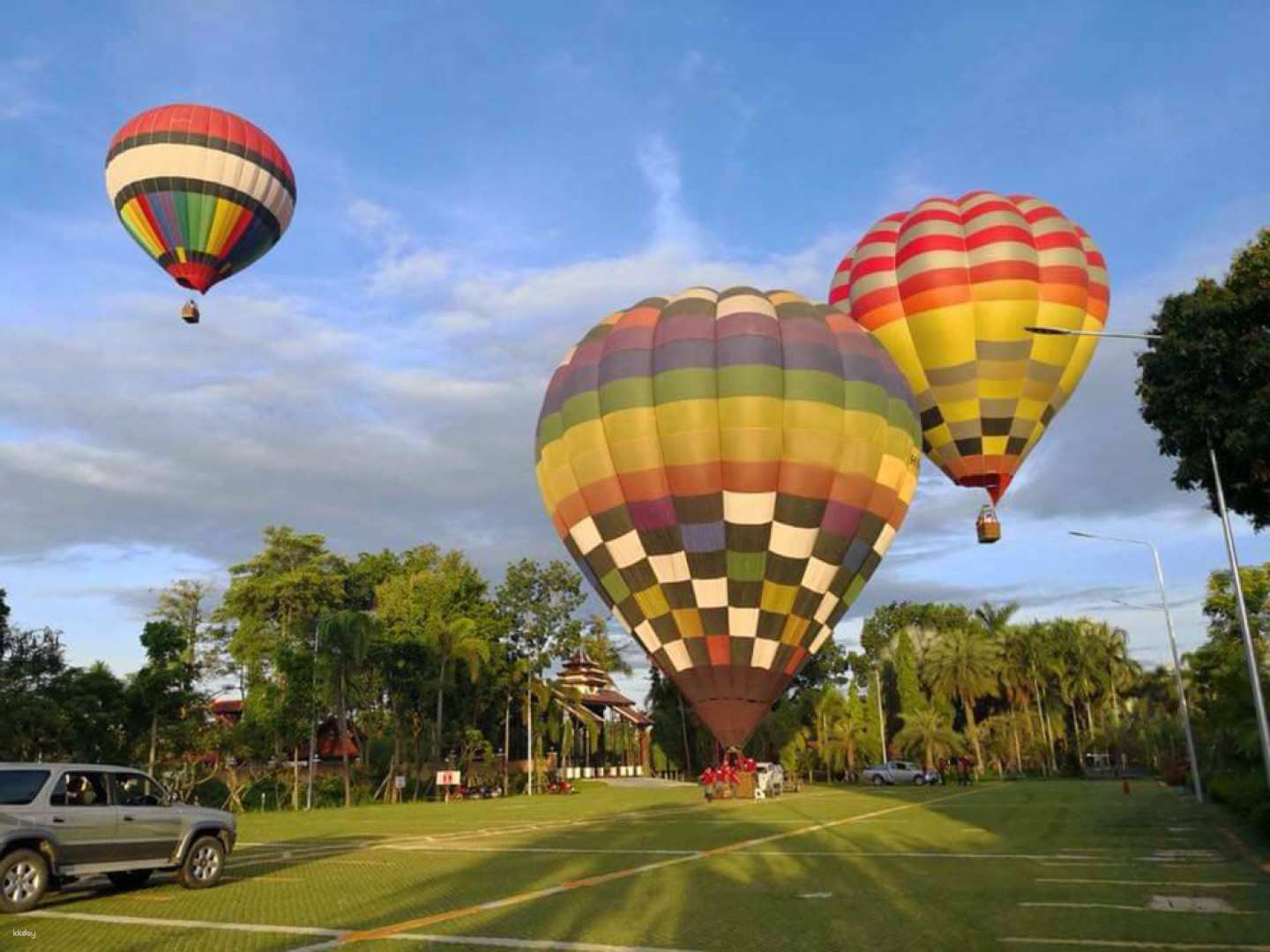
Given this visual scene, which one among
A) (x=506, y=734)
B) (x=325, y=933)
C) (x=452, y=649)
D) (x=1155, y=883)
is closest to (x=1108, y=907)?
(x=1155, y=883)

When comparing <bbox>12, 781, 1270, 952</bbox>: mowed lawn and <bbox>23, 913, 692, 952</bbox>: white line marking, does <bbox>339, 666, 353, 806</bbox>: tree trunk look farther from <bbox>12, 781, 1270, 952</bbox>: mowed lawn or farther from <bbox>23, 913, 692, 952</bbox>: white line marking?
<bbox>23, 913, 692, 952</bbox>: white line marking

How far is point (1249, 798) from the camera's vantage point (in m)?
22.2

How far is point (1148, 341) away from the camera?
2119 centimetres

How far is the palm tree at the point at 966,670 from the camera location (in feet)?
236

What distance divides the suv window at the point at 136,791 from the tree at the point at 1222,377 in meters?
19.8

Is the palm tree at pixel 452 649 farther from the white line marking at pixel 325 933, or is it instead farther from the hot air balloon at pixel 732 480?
the white line marking at pixel 325 933

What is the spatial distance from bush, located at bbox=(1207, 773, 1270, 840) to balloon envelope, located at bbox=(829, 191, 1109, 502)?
12.7 m

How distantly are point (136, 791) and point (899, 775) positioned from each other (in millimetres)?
50385

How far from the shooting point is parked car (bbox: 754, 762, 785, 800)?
38.5 meters

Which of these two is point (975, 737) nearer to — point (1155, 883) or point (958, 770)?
point (958, 770)

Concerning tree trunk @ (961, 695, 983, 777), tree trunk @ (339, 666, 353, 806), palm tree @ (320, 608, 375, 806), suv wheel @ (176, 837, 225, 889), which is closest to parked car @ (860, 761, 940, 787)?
tree trunk @ (961, 695, 983, 777)

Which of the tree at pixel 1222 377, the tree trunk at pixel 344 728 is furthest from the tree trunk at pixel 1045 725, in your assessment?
the tree at pixel 1222 377

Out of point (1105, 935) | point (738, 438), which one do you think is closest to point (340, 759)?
point (738, 438)

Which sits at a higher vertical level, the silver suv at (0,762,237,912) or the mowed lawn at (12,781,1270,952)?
the silver suv at (0,762,237,912)
